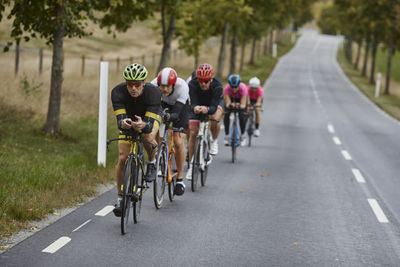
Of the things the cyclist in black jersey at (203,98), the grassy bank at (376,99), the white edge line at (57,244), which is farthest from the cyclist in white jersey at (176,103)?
the grassy bank at (376,99)

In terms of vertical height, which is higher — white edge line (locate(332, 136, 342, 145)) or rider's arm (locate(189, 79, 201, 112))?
rider's arm (locate(189, 79, 201, 112))

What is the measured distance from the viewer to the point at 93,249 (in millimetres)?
5812

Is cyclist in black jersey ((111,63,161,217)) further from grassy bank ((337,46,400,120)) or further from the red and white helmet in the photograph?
grassy bank ((337,46,400,120))

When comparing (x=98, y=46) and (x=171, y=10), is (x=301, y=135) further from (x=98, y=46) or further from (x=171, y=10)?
(x=98, y=46)

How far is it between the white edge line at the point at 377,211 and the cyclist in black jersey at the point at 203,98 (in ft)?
9.36

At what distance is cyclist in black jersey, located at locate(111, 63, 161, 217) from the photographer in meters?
6.39

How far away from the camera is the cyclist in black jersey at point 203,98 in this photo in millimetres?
9312

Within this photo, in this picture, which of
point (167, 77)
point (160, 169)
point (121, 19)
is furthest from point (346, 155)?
→ point (167, 77)

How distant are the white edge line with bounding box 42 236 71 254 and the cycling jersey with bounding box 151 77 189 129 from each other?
247 centimetres

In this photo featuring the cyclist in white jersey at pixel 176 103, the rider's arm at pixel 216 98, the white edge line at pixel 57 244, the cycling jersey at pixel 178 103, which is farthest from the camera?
the rider's arm at pixel 216 98

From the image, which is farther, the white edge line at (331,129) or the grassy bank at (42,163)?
the white edge line at (331,129)

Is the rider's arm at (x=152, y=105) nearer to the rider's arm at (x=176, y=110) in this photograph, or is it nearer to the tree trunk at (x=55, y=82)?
the rider's arm at (x=176, y=110)

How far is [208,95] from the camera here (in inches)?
398

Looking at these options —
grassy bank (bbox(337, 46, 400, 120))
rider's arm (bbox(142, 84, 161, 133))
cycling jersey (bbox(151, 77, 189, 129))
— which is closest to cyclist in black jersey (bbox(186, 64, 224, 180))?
cycling jersey (bbox(151, 77, 189, 129))
